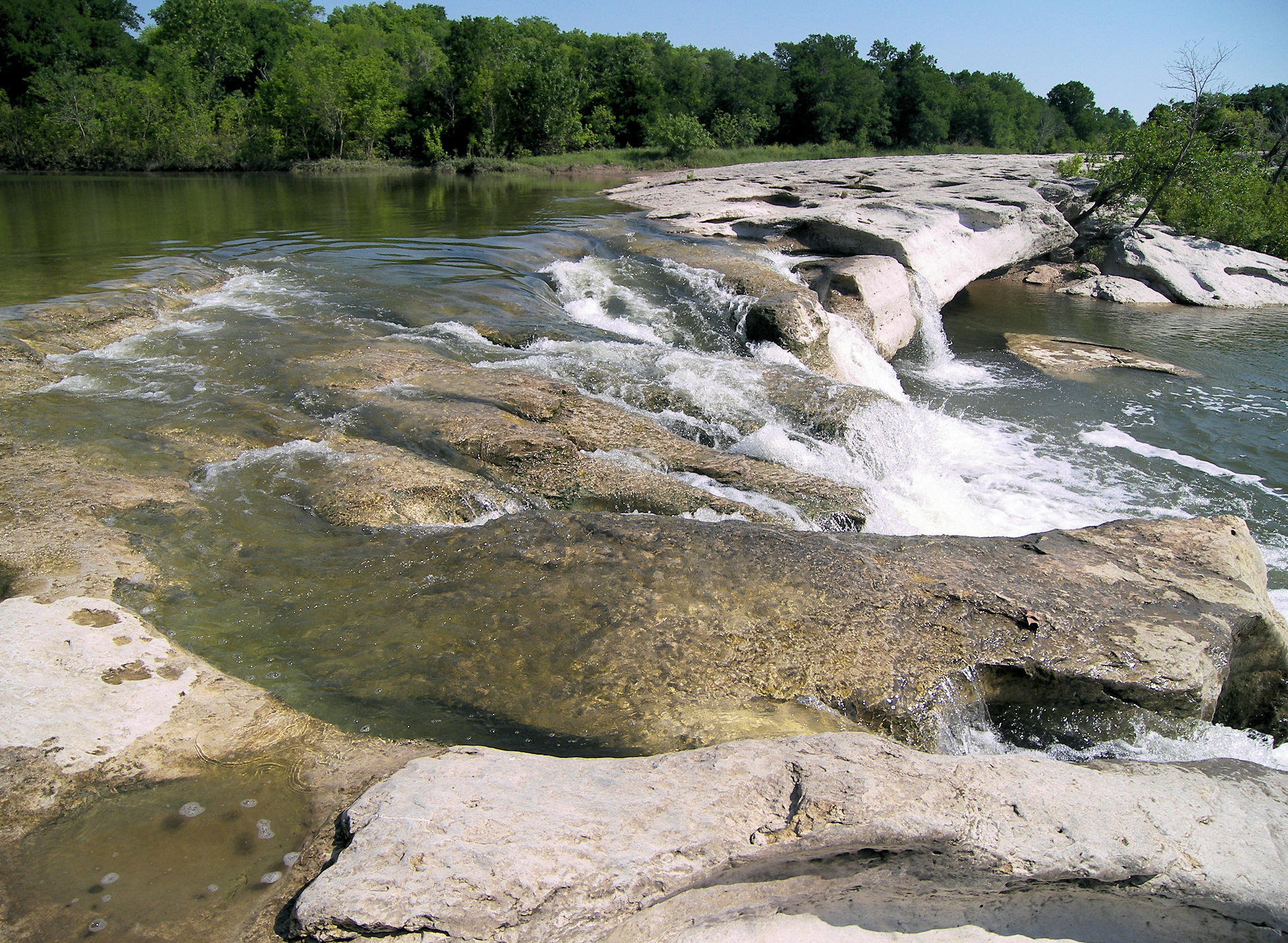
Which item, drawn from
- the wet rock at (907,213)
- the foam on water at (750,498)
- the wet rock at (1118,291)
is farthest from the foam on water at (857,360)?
the wet rock at (1118,291)

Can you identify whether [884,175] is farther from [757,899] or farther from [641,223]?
[757,899]

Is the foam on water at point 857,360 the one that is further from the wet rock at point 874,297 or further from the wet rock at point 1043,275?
the wet rock at point 1043,275

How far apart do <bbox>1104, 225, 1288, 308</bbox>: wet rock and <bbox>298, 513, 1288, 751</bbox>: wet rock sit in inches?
548

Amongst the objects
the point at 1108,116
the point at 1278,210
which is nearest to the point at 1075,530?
the point at 1278,210

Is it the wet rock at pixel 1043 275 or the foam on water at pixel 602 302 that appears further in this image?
the wet rock at pixel 1043 275

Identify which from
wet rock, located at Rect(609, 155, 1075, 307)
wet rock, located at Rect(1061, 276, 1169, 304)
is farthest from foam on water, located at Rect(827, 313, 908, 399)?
wet rock, located at Rect(1061, 276, 1169, 304)

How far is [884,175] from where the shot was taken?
1797cm

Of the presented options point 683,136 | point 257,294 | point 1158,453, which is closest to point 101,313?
point 257,294

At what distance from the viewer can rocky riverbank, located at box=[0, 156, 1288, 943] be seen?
1790mm

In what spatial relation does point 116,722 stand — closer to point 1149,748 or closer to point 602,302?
point 1149,748

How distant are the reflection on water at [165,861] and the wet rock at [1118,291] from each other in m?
16.5

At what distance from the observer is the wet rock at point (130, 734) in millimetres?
2008

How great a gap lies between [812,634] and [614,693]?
841 mm

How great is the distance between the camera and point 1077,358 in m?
10.1
